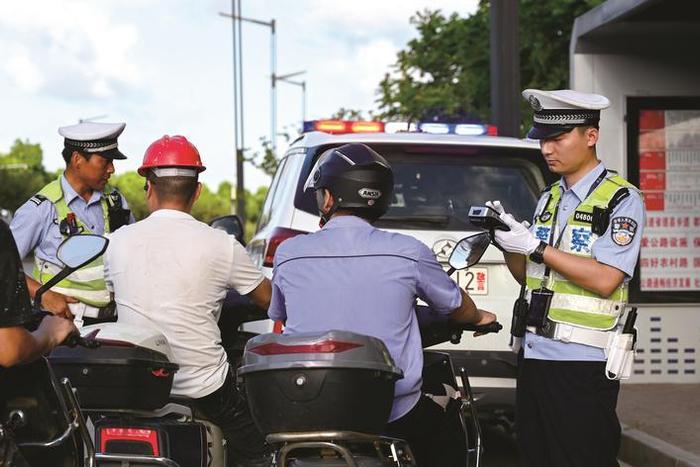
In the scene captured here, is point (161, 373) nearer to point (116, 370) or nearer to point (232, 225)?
point (116, 370)

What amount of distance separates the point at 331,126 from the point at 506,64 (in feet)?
15.1

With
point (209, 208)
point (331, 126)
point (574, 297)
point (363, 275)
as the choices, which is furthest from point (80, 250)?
point (209, 208)

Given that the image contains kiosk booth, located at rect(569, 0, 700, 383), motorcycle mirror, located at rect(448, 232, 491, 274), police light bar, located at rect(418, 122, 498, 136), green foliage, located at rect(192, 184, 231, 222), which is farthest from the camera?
green foliage, located at rect(192, 184, 231, 222)

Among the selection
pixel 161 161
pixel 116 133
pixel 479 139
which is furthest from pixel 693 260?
pixel 161 161

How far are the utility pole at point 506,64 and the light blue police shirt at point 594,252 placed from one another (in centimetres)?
737

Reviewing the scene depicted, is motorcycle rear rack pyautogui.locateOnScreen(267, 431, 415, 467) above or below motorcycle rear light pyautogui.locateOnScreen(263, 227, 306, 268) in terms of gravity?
below

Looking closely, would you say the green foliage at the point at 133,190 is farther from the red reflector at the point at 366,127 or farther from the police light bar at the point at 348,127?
the red reflector at the point at 366,127

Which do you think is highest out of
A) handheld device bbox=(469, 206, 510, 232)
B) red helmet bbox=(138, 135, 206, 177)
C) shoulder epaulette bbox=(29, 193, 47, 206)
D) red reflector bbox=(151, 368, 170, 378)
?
red helmet bbox=(138, 135, 206, 177)

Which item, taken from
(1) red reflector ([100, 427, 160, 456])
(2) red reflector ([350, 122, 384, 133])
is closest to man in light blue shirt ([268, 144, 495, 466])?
(1) red reflector ([100, 427, 160, 456])

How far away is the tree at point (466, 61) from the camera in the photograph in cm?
1744

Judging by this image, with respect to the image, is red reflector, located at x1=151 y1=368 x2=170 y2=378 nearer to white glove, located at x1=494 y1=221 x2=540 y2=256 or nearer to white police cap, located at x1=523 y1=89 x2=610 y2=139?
white glove, located at x1=494 y1=221 x2=540 y2=256

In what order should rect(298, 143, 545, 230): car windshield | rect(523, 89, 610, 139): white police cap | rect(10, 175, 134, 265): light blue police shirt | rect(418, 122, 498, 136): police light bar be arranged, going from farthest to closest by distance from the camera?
1. rect(418, 122, 498, 136): police light bar
2. rect(298, 143, 545, 230): car windshield
3. rect(10, 175, 134, 265): light blue police shirt
4. rect(523, 89, 610, 139): white police cap

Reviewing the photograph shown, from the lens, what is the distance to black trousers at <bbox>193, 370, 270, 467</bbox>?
Result: 4.69m

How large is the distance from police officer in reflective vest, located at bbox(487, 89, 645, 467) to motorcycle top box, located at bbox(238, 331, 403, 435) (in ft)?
3.66
